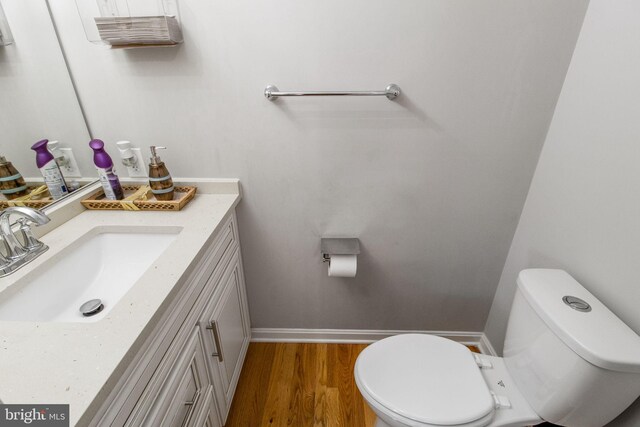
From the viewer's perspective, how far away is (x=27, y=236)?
91cm

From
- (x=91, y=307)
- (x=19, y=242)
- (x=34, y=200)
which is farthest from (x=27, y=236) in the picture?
(x=91, y=307)

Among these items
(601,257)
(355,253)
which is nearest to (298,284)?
(355,253)

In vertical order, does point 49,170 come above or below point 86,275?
above

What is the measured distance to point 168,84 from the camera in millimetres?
1145

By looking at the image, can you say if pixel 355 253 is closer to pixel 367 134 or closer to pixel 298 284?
pixel 298 284

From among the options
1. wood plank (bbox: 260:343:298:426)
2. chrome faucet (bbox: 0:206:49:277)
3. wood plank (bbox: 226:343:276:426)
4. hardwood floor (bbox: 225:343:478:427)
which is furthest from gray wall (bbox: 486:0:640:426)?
chrome faucet (bbox: 0:206:49:277)

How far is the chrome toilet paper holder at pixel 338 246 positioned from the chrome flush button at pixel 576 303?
71 centimetres

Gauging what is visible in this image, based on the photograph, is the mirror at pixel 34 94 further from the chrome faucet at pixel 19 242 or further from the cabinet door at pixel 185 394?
the cabinet door at pixel 185 394

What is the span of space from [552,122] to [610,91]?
233 mm

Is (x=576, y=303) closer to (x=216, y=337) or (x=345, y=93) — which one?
(x=345, y=93)

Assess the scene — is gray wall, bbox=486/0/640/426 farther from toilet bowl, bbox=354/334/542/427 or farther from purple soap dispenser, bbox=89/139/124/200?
purple soap dispenser, bbox=89/139/124/200

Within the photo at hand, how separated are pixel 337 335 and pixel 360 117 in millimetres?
1129

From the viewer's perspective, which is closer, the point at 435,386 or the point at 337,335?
the point at 435,386
